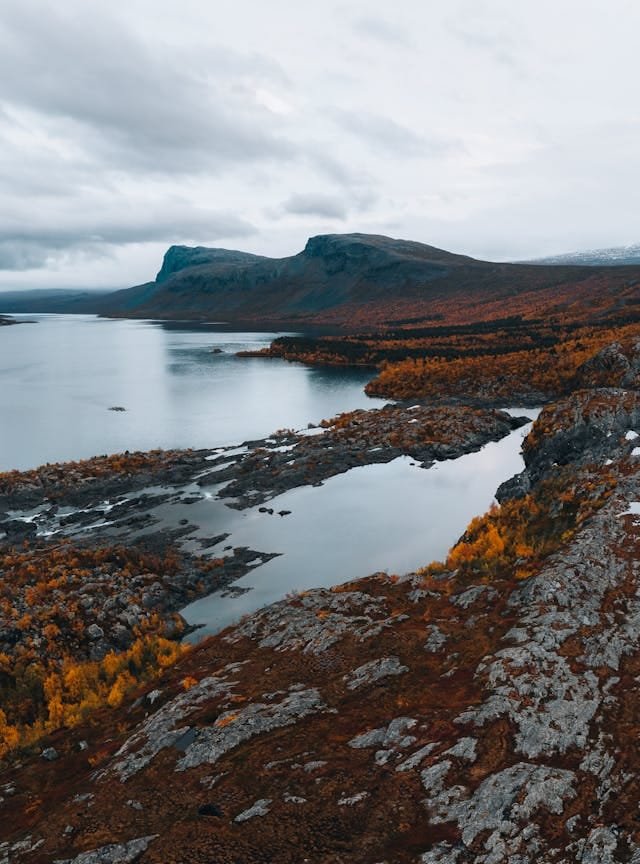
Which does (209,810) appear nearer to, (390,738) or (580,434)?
(390,738)

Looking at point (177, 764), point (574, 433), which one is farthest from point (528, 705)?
point (574, 433)

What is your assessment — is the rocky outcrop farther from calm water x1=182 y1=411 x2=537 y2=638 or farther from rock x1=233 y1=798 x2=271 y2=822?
rock x1=233 y1=798 x2=271 y2=822

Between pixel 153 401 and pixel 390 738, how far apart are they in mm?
88431

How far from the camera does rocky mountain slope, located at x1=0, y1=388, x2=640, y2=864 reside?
34.5 ft

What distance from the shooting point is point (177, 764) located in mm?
14289

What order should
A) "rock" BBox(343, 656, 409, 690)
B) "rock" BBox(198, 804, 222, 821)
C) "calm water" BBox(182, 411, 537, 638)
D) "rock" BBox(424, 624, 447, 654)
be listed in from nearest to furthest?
"rock" BBox(198, 804, 222, 821), "rock" BBox(343, 656, 409, 690), "rock" BBox(424, 624, 447, 654), "calm water" BBox(182, 411, 537, 638)

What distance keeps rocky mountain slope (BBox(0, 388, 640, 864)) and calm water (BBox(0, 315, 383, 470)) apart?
4906 centimetres

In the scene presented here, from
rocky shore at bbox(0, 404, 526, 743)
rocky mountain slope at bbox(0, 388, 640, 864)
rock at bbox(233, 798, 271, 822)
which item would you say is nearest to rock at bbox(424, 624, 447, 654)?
rocky mountain slope at bbox(0, 388, 640, 864)

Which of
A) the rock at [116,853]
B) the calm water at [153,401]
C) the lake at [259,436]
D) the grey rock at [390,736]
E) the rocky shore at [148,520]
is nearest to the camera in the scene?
the rock at [116,853]

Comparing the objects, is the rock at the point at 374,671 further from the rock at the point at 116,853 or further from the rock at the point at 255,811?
the rock at the point at 116,853

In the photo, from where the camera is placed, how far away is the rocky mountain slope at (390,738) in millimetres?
10516

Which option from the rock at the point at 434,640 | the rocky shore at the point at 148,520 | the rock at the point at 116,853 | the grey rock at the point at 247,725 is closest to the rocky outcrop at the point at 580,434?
the rocky shore at the point at 148,520

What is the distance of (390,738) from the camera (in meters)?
13.3

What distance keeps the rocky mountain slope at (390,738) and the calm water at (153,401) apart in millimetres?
49062
